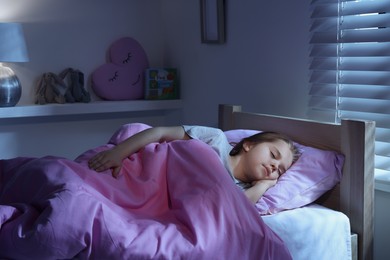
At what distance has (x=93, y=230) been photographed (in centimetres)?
116

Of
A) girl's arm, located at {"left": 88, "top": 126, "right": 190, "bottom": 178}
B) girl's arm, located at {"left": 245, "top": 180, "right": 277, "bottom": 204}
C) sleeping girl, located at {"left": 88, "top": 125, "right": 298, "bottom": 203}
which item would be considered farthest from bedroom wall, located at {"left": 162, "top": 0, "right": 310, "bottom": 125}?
girl's arm, located at {"left": 88, "top": 126, "right": 190, "bottom": 178}

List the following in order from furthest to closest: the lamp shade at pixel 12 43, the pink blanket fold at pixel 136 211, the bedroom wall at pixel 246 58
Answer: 1. the lamp shade at pixel 12 43
2. the bedroom wall at pixel 246 58
3. the pink blanket fold at pixel 136 211

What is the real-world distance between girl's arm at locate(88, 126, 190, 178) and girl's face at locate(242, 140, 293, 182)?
22cm

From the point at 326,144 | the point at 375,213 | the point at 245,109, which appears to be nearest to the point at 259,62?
the point at 245,109

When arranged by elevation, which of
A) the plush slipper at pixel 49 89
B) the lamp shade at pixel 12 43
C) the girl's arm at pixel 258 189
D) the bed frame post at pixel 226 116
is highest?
the lamp shade at pixel 12 43

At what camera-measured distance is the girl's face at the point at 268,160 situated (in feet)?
5.50

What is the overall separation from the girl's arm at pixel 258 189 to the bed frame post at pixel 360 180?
0.23 m

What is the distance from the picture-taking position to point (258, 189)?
1609 mm

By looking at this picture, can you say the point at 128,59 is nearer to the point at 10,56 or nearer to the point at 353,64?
the point at 10,56

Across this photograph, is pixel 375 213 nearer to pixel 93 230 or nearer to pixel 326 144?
pixel 326 144

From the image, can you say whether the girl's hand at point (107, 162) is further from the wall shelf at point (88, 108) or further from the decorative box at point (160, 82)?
the decorative box at point (160, 82)

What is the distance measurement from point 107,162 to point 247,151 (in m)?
0.47

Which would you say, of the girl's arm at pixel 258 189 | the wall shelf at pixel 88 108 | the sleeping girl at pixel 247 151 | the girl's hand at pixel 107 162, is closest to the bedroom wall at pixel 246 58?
the wall shelf at pixel 88 108

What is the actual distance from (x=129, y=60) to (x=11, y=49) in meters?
0.68
